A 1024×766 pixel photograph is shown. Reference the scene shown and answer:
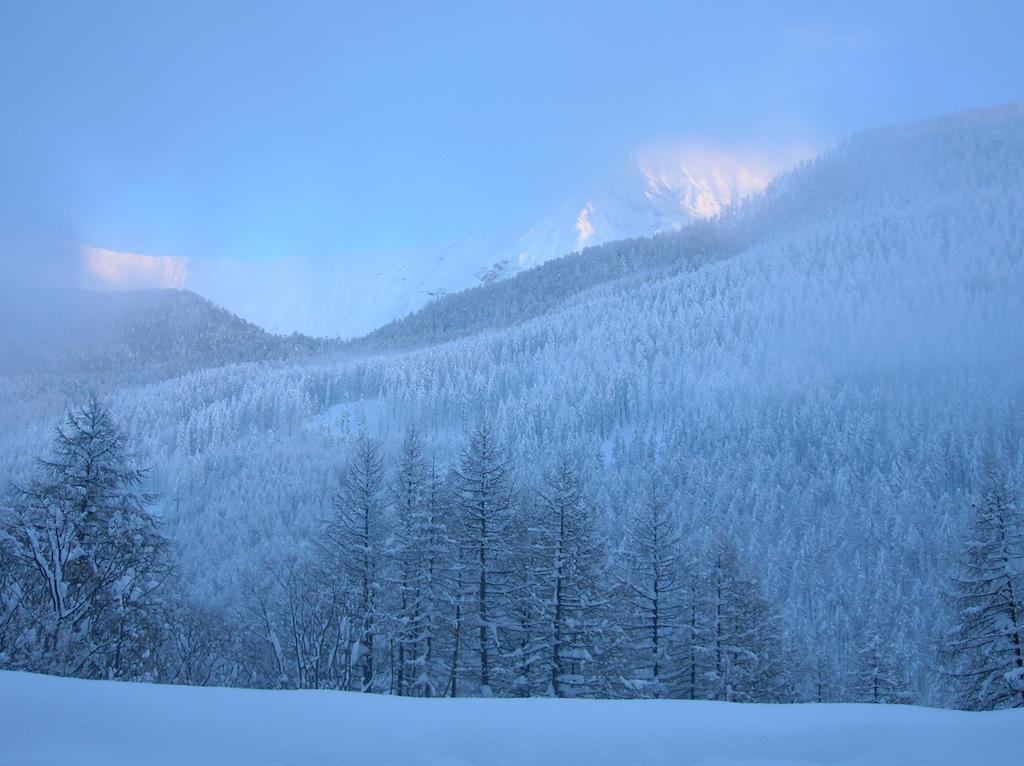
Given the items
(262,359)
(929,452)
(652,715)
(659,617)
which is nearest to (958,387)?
(929,452)

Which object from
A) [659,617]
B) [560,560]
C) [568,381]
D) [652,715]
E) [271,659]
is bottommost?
[271,659]

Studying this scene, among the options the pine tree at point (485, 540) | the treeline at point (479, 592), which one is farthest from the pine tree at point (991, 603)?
the pine tree at point (485, 540)

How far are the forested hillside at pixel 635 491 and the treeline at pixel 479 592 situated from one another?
0.12 metres

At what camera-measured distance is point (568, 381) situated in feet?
487

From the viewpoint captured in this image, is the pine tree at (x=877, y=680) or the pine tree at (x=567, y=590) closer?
the pine tree at (x=567, y=590)

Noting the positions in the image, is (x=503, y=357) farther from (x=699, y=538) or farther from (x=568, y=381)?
(x=699, y=538)

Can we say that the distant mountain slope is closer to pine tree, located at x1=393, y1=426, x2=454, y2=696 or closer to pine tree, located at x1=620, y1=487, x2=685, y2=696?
pine tree, located at x1=393, y1=426, x2=454, y2=696

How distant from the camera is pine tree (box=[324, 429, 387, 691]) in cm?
1889

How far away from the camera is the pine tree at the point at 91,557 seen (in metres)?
12.1

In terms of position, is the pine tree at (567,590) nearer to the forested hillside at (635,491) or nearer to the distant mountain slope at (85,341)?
the forested hillside at (635,491)

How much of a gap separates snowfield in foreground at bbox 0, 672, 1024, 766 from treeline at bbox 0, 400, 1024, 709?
1055 cm

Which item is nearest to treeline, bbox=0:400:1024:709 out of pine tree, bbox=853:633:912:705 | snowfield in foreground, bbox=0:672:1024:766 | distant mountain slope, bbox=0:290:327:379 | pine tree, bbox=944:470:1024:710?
pine tree, bbox=944:470:1024:710

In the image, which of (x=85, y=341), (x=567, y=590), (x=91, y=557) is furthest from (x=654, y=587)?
(x=85, y=341)

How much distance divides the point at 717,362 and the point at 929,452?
54.5 m
